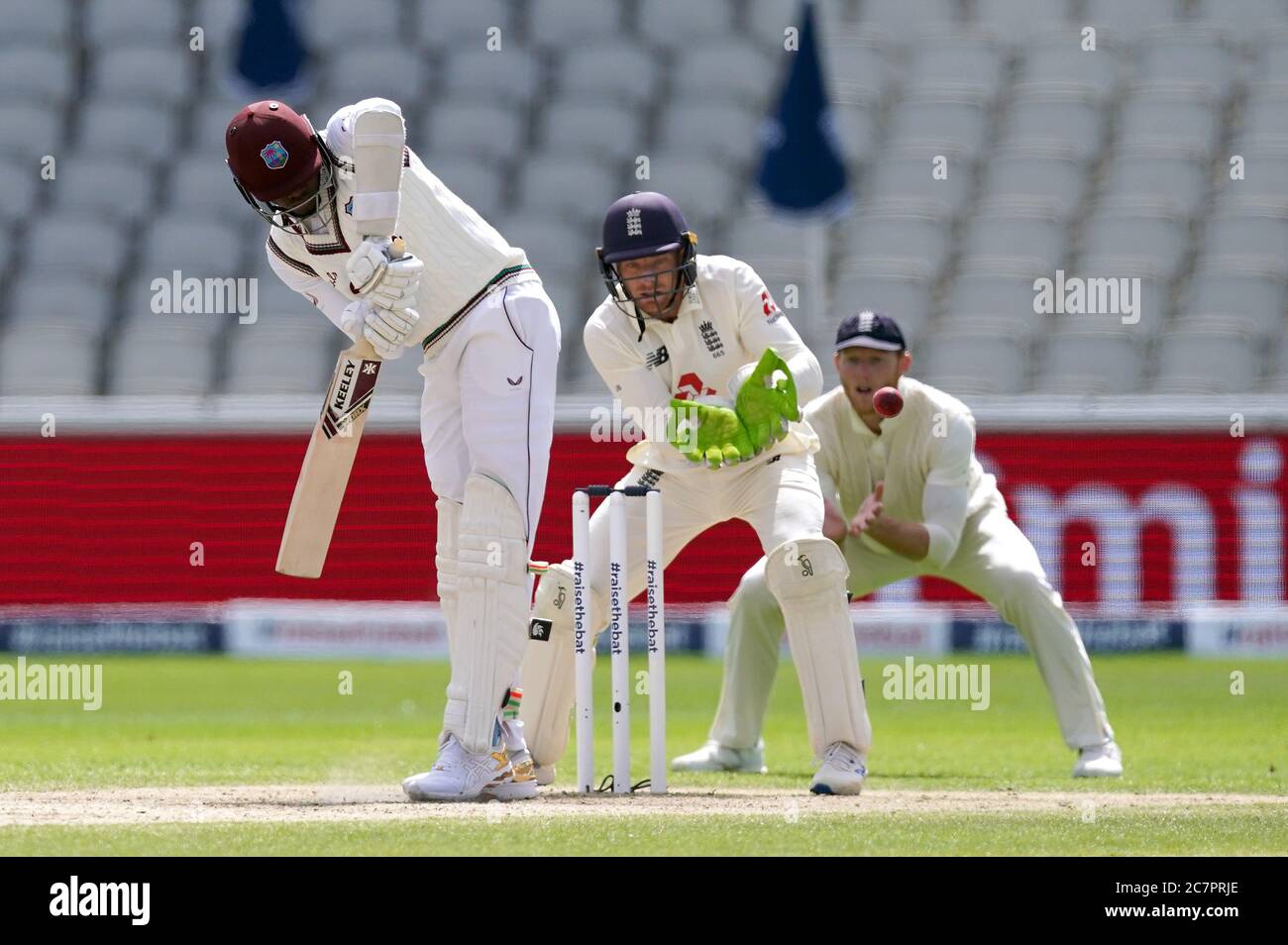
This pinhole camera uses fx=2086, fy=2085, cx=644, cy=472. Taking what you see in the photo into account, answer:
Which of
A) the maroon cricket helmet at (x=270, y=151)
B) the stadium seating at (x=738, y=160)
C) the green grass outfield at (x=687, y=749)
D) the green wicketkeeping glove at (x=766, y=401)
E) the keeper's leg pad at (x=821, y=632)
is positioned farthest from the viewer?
the stadium seating at (x=738, y=160)

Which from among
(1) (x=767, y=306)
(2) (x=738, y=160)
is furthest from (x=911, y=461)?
(2) (x=738, y=160)

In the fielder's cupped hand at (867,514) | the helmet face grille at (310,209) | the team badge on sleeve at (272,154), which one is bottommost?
the fielder's cupped hand at (867,514)

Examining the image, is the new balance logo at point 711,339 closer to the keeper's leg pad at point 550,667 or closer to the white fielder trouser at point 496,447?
the white fielder trouser at point 496,447

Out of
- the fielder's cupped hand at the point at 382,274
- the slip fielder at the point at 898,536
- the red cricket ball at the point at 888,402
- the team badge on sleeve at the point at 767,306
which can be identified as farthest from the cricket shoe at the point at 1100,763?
the fielder's cupped hand at the point at 382,274

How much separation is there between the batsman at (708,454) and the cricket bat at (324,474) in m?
0.82

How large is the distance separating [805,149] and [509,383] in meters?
11.1

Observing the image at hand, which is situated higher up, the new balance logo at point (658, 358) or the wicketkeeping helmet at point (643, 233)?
the wicketkeeping helmet at point (643, 233)

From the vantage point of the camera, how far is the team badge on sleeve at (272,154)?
578 centimetres

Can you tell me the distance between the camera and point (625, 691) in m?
6.32

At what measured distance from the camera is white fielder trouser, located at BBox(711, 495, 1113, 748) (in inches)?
314

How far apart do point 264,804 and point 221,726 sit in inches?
157

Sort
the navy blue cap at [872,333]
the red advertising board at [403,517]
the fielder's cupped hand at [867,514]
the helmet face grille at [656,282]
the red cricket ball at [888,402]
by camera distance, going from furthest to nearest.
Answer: the red advertising board at [403,517] < the navy blue cap at [872,333] < the fielder's cupped hand at [867,514] < the red cricket ball at [888,402] < the helmet face grille at [656,282]

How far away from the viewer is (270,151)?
578 cm

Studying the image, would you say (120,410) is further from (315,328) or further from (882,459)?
(882,459)
